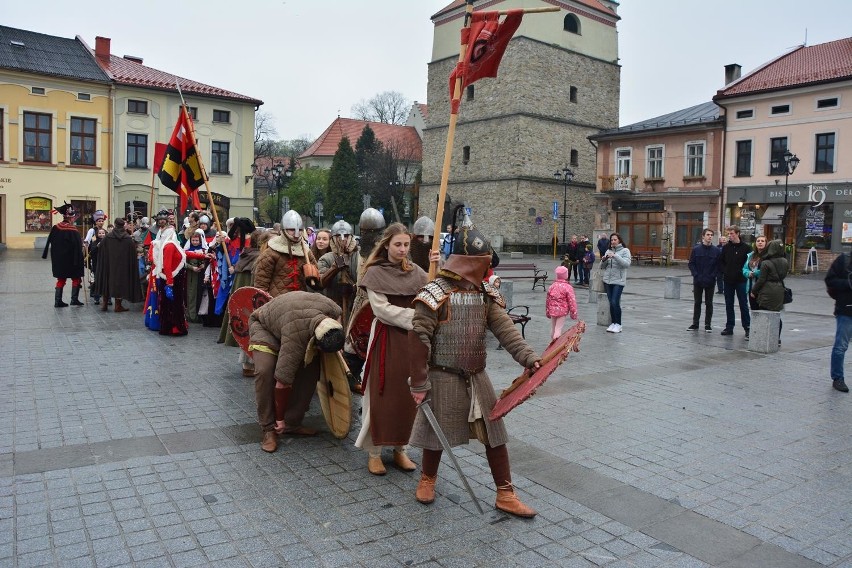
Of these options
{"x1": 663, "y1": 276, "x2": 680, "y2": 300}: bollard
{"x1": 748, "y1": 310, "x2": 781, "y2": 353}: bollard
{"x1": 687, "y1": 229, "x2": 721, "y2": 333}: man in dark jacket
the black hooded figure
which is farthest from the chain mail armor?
{"x1": 663, "y1": 276, "x2": 680, "y2": 300}: bollard

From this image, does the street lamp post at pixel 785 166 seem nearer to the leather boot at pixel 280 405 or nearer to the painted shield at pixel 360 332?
the painted shield at pixel 360 332

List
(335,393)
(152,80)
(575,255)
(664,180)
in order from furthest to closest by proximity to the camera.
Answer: (664,180) < (152,80) < (575,255) < (335,393)

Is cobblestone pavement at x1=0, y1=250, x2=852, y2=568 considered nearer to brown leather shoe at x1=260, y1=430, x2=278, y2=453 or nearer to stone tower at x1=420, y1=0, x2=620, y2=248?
brown leather shoe at x1=260, y1=430, x2=278, y2=453

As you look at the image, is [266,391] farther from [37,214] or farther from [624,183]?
[624,183]

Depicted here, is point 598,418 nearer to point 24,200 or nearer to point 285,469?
point 285,469

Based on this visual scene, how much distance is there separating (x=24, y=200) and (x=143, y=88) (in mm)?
8499

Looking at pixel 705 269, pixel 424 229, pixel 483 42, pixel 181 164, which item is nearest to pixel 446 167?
pixel 483 42

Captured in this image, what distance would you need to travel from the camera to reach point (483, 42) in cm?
511

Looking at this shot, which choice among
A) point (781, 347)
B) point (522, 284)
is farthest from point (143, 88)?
point (781, 347)

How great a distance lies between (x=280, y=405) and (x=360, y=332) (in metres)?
0.90

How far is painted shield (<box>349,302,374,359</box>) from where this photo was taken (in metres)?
5.89

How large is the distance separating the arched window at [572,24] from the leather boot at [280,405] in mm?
47574

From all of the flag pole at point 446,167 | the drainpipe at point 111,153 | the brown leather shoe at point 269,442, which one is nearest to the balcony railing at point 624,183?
the drainpipe at point 111,153

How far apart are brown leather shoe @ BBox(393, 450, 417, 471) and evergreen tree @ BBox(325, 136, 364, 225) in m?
59.4
